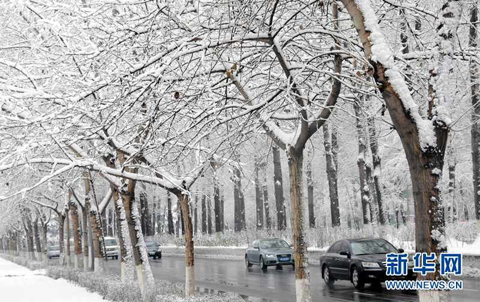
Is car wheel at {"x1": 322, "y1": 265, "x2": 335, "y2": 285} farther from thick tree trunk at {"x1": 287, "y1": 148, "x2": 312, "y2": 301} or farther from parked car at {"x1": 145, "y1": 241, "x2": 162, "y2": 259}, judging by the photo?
parked car at {"x1": 145, "y1": 241, "x2": 162, "y2": 259}

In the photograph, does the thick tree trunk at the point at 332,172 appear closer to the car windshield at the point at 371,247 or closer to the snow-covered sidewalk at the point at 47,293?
the car windshield at the point at 371,247

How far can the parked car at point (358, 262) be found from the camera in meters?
15.7

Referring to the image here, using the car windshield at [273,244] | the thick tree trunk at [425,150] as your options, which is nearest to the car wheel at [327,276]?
the car windshield at [273,244]

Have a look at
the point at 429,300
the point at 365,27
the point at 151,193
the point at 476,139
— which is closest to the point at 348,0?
the point at 365,27

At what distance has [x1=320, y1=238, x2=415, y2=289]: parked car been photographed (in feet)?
51.6

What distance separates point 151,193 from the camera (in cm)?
5594

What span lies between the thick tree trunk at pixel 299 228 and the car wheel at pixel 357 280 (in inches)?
261

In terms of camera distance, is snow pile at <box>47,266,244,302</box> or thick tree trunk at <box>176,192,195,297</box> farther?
thick tree trunk at <box>176,192,195,297</box>

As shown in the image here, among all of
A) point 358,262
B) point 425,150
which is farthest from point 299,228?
point 358,262

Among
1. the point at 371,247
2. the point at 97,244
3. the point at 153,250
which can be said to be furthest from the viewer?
the point at 153,250

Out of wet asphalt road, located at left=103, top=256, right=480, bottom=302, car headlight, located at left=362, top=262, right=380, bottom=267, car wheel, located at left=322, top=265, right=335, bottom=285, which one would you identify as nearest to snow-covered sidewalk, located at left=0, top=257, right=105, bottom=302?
wet asphalt road, located at left=103, top=256, right=480, bottom=302

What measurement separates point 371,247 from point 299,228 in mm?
7850

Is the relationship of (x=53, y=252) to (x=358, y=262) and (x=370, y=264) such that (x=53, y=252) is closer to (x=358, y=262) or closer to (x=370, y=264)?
(x=358, y=262)

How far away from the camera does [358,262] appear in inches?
635
